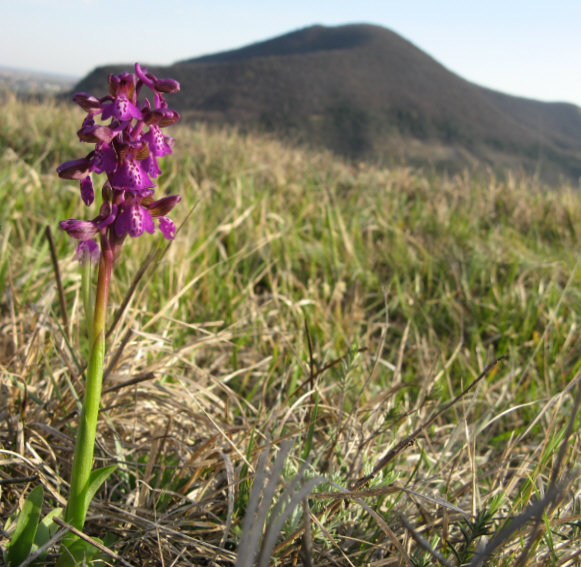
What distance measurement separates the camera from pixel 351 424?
163cm

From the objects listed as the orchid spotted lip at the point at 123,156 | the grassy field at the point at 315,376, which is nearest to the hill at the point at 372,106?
the grassy field at the point at 315,376

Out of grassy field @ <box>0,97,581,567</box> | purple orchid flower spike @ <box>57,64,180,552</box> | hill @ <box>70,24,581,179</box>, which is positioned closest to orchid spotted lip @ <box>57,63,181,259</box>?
purple orchid flower spike @ <box>57,64,180,552</box>

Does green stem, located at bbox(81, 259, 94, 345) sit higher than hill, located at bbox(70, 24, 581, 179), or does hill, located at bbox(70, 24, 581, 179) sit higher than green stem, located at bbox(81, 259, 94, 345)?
hill, located at bbox(70, 24, 581, 179)

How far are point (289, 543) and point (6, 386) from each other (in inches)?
38.5

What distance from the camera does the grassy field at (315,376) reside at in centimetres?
129

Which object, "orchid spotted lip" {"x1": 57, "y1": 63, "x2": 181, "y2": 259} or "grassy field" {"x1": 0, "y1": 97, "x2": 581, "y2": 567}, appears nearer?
"orchid spotted lip" {"x1": 57, "y1": 63, "x2": 181, "y2": 259}

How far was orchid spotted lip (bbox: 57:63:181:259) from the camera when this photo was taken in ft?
3.37

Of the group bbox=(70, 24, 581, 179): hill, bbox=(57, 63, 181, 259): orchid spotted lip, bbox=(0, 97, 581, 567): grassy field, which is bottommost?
bbox=(0, 97, 581, 567): grassy field

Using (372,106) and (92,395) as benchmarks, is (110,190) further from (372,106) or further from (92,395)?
(372,106)

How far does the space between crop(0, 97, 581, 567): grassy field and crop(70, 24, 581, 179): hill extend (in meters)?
21.8

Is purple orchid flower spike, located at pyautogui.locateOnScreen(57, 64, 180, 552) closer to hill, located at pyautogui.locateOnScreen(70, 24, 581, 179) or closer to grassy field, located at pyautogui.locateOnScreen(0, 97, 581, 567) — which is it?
grassy field, located at pyautogui.locateOnScreen(0, 97, 581, 567)

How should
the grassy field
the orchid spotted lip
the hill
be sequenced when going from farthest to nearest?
the hill, the grassy field, the orchid spotted lip

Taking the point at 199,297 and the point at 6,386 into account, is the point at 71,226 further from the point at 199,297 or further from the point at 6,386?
the point at 199,297

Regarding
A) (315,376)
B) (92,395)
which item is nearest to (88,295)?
(92,395)
